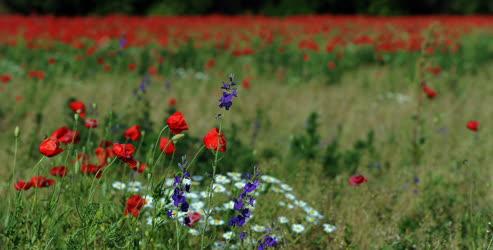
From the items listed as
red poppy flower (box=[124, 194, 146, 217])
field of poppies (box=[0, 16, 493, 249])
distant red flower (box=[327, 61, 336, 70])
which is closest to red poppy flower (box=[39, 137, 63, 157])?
field of poppies (box=[0, 16, 493, 249])

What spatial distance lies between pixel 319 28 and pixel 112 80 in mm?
4577

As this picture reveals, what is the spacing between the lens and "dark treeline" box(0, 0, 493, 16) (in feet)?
54.2

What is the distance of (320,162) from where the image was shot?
435 centimetres

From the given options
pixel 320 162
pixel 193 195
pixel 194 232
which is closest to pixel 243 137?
pixel 320 162

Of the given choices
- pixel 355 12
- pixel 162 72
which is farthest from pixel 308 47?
pixel 355 12

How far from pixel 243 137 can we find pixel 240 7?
1331 centimetres

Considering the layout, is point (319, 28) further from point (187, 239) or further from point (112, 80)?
point (187, 239)

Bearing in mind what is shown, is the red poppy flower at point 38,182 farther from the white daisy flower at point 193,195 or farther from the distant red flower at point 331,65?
the distant red flower at point 331,65

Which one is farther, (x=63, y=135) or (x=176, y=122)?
(x=63, y=135)

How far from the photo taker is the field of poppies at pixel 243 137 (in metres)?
2.45

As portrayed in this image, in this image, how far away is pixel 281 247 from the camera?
271 centimetres

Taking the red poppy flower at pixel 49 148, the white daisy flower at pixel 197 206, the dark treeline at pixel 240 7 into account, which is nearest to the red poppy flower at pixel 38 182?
the red poppy flower at pixel 49 148

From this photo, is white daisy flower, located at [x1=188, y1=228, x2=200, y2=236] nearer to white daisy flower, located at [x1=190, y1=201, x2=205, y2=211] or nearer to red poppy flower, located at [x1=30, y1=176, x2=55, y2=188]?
white daisy flower, located at [x1=190, y1=201, x2=205, y2=211]

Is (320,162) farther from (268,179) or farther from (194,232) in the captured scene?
(194,232)
